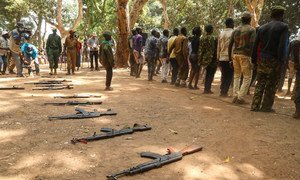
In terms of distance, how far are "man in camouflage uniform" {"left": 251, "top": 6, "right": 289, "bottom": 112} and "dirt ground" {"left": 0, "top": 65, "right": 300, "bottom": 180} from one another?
440 mm

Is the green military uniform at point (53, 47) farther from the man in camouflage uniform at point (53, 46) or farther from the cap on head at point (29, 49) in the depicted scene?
the cap on head at point (29, 49)

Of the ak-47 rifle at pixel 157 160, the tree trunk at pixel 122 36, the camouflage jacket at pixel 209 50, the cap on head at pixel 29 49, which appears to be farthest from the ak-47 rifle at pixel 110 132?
the tree trunk at pixel 122 36

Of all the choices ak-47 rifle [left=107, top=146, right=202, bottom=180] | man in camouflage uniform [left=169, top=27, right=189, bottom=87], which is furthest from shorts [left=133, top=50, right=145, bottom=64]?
ak-47 rifle [left=107, top=146, right=202, bottom=180]

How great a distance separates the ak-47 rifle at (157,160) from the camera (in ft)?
12.7

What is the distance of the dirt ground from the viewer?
4074 mm

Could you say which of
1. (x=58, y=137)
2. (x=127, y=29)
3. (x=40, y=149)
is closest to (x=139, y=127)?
(x=58, y=137)

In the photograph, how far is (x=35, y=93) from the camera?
30.1 ft

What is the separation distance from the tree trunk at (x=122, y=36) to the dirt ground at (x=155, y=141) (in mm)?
10628

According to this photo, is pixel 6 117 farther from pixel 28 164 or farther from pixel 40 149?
pixel 28 164

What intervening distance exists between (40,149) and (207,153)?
234cm

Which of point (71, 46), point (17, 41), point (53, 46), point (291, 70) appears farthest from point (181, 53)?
point (17, 41)

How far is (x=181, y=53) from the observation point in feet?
36.2

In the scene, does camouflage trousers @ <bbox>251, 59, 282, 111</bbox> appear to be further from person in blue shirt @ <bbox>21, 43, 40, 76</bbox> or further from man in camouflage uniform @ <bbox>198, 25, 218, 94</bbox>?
person in blue shirt @ <bbox>21, 43, 40, 76</bbox>

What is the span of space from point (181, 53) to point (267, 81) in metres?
4.22
